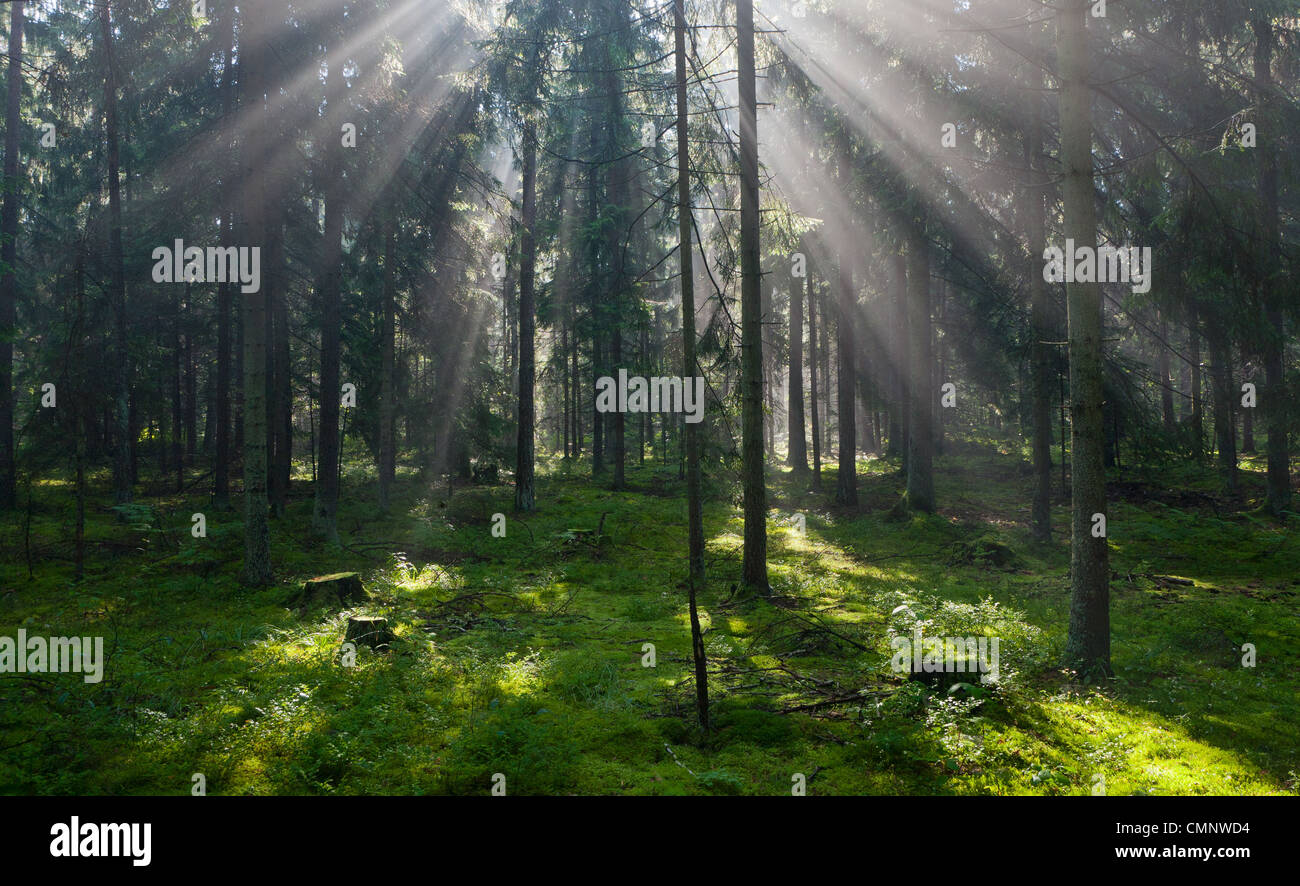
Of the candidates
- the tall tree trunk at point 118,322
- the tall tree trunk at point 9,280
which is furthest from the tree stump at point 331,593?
the tall tree trunk at point 9,280

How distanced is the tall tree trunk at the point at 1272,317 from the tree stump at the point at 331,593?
1710 cm

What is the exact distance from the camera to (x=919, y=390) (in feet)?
58.9

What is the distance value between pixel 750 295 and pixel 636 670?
6.56m

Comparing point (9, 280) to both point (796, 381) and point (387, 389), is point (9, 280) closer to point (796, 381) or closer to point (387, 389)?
point (387, 389)

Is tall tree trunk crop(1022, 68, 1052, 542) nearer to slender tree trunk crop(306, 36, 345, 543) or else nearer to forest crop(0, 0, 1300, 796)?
forest crop(0, 0, 1300, 796)

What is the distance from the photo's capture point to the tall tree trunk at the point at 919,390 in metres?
18.0

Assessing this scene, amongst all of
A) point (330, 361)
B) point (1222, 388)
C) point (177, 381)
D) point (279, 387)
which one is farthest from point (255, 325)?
point (1222, 388)

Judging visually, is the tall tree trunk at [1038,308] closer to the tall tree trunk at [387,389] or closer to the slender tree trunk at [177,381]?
the tall tree trunk at [387,389]

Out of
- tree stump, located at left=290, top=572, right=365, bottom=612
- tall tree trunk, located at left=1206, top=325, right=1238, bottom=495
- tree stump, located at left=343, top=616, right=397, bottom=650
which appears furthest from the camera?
tall tree trunk, located at left=1206, top=325, right=1238, bottom=495

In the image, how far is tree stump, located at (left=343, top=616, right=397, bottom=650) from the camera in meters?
8.53

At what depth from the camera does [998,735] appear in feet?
19.2

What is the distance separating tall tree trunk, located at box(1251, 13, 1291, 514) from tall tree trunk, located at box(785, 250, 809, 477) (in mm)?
12649

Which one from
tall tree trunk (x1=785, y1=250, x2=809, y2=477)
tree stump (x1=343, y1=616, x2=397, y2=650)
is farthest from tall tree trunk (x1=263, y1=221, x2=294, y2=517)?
tall tree trunk (x1=785, y1=250, x2=809, y2=477)
